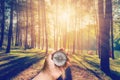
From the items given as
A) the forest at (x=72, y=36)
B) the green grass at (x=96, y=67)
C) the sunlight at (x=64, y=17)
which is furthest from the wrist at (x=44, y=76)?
the sunlight at (x=64, y=17)

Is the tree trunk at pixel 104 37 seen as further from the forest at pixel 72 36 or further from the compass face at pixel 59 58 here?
the compass face at pixel 59 58

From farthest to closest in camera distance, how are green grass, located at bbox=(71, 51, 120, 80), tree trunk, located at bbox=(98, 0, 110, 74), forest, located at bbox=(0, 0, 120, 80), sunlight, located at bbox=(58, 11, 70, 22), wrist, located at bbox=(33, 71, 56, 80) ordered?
1. sunlight, located at bbox=(58, 11, 70, 22)
2. tree trunk, located at bbox=(98, 0, 110, 74)
3. forest, located at bbox=(0, 0, 120, 80)
4. green grass, located at bbox=(71, 51, 120, 80)
5. wrist, located at bbox=(33, 71, 56, 80)

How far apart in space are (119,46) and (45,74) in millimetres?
81281

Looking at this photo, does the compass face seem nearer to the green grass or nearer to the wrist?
the wrist

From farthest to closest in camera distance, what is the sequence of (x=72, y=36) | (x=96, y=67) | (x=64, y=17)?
(x=72, y=36) → (x=64, y=17) → (x=96, y=67)

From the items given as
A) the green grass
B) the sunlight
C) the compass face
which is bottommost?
the green grass

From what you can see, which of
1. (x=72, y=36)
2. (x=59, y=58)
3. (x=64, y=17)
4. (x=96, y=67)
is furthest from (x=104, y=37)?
(x=72, y=36)

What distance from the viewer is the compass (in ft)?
5.91

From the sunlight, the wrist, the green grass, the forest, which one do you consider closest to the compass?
the wrist

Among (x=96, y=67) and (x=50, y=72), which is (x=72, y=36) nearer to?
(x=96, y=67)

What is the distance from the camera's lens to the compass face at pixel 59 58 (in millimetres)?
1802

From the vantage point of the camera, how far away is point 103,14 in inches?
698

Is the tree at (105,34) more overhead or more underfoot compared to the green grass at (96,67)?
more overhead

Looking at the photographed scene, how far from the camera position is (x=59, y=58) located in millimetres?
1844
